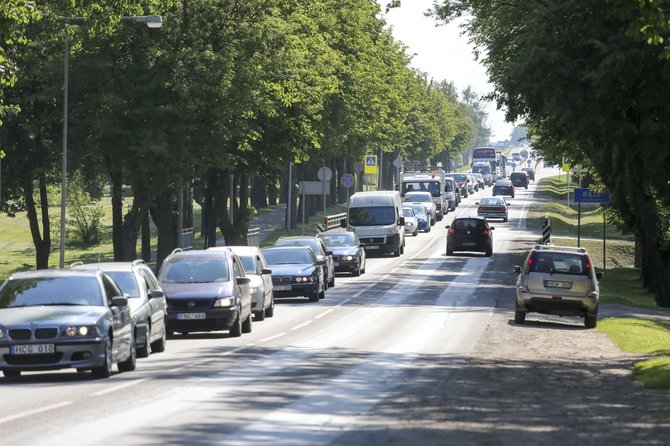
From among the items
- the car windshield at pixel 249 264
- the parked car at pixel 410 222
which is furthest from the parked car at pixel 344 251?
the parked car at pixel 410 222

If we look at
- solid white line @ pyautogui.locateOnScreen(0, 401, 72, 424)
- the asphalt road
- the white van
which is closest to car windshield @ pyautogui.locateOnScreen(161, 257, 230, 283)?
the asphalt road

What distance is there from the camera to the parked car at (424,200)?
95.1 meters

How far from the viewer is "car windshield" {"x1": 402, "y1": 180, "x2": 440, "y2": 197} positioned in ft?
328

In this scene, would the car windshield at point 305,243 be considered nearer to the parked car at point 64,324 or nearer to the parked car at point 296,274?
the parked car at point 296,274

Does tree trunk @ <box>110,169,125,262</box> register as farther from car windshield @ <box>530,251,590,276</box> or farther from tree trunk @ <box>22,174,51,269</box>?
car windshield @ <box>530,251,590,276</box>

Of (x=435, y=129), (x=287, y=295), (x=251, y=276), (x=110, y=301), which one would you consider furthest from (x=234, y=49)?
(x=435, y=129)

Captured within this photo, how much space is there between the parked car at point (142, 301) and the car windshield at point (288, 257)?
652 inches

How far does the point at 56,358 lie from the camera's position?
19.9 meters

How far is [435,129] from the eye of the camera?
513 ft

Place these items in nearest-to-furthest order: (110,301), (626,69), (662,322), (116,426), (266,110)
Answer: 1. (116,426)
2. (110,301)
3. (662,322)
4. (626,69)
5. (266,110)

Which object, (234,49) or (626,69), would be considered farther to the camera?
(234,49)

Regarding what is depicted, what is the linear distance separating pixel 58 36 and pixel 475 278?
17.5 metres

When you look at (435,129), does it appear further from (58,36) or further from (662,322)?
(662,322)

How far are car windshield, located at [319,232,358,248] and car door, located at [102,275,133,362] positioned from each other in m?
33.1
